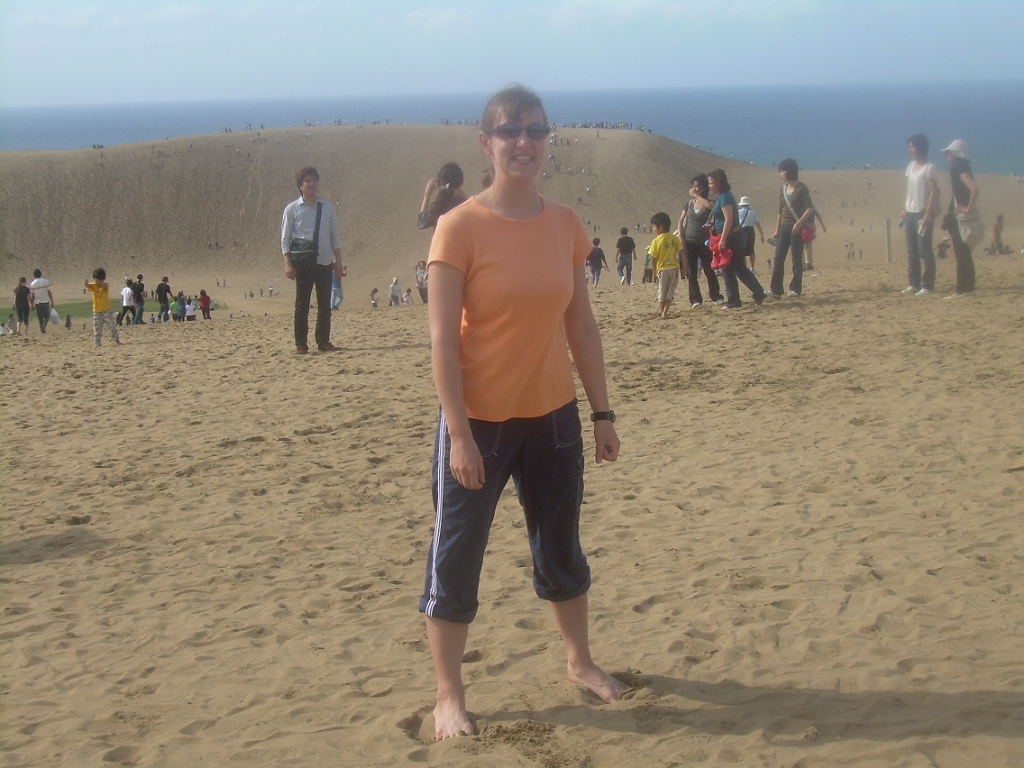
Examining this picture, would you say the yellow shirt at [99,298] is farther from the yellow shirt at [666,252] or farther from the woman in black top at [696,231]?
the woman in black top at [696,231]

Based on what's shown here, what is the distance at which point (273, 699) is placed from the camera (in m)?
3.50

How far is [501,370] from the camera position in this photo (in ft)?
9.77

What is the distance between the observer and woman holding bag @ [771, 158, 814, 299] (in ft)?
39.8

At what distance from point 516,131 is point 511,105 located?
0.30ft

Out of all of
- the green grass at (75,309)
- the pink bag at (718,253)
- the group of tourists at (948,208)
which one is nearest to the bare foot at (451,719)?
the pink bag at (718,253)

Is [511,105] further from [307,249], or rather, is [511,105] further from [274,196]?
[274,196]

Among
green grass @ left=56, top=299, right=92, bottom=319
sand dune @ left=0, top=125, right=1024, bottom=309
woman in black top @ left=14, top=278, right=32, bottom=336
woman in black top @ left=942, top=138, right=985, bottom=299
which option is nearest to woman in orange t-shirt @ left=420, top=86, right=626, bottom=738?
woman in black top @ left=942, top=138, right=985, bottom=299

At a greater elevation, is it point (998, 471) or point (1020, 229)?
point (1020, 229)

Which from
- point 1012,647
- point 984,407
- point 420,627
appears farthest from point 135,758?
point 984,407

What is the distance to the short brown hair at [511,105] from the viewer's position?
116 inches

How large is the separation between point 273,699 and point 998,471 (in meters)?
4.30

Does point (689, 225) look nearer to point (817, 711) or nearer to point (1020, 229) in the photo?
point (817, 711)

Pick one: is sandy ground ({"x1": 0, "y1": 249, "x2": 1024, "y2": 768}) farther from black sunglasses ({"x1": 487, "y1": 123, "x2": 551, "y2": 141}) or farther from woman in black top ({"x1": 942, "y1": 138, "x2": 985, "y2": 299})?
woman in black top ({"x1": 942, "y1": 138, "x2": 985, "y2": 299})

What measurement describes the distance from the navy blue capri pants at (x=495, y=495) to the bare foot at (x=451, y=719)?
31 centimetres
